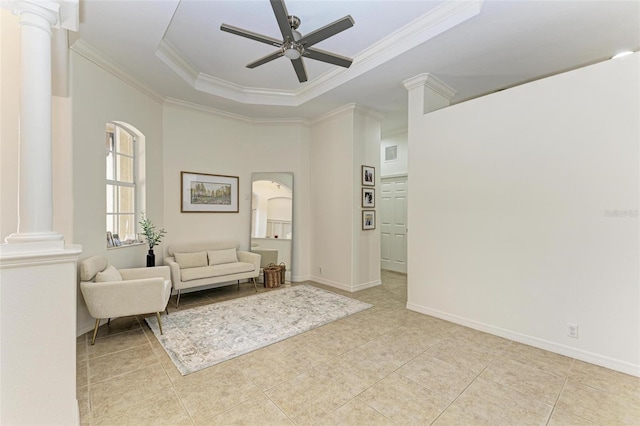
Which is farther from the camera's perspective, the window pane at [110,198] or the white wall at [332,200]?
the white wall at [332,200]

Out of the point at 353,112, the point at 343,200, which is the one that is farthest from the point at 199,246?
the point at 353,112

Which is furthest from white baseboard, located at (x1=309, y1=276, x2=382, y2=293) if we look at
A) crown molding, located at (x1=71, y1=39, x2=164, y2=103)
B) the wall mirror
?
crown molding, located at (x1=71, y1=39, x2=164, y2=103)

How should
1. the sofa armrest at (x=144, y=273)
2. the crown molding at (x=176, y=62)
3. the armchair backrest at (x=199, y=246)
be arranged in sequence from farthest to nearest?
the armchair backrest at (x=199, y=246) → the sofa armrest at (x=144, y=273) → the crown molding at (x=176, y=62)

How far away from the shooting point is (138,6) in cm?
263

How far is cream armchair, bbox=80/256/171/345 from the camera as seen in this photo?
115 inches

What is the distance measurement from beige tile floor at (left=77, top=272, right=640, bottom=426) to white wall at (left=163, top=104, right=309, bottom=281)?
Result: 7.36ft

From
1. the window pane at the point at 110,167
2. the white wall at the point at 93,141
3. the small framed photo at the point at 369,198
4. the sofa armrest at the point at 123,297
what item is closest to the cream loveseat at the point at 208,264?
the white wall at the point at 93,141

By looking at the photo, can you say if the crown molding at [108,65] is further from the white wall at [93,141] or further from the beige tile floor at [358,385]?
the beige tile floor at [358,385]

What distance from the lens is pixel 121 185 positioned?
4113 millimetres

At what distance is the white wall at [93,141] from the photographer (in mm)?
3217

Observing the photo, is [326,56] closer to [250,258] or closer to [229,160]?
[229,160]

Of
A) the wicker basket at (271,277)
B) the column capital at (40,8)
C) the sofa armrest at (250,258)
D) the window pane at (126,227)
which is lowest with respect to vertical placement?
the wicker basket at (271,277)

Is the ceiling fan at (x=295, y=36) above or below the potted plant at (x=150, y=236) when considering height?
above

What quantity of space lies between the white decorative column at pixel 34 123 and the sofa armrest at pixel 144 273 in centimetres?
212
